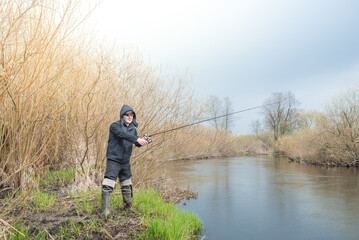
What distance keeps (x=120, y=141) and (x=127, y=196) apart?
979mm

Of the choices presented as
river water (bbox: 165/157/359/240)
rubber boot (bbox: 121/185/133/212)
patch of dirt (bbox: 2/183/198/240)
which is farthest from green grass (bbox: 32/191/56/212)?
river water (bbox: 165/157/359/240)

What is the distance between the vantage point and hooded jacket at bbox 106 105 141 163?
4.16m

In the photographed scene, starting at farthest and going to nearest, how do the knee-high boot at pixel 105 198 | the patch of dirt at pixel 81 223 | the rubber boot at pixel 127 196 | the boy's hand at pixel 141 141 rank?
1. the rubber boot at pixel 127 196
2. the knee-high boot at pixel 105 198
3. the boy's hand at pixel 141 141
4. the patch of dirt at pixel 81 223

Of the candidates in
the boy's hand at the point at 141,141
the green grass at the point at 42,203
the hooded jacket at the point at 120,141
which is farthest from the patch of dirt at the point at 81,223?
the boy's hand at the point at 141,141

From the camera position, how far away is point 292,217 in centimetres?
760

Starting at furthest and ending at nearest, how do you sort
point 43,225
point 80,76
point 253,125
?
1. point 253,125
2. point 80,76
3. point 43,225

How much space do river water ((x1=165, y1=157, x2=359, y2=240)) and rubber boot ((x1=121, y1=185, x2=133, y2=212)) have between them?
200cm

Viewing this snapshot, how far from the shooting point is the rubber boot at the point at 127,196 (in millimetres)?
4633

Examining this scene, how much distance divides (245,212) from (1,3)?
23.7 ft

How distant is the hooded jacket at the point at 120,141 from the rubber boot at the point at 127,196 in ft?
1.62

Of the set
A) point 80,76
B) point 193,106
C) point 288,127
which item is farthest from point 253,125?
point 80,76

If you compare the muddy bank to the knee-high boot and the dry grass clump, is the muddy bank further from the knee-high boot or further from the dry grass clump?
the knee-high boot

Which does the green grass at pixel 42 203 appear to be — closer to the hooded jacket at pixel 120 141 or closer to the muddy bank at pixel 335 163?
the hooded jacket at pixel 120 141

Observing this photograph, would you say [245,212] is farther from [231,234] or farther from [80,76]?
[80,76]
